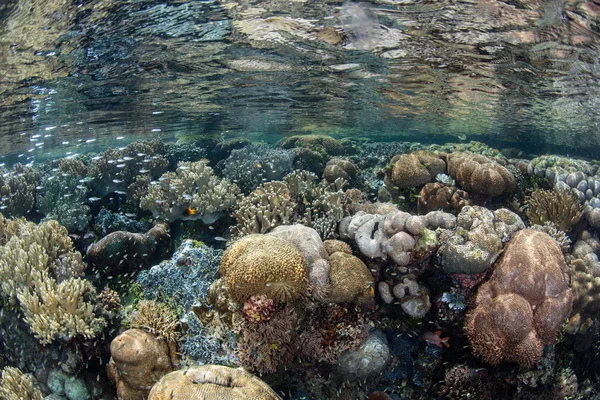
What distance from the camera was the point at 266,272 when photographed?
4473 mm

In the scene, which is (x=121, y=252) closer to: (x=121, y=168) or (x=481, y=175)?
(x=121, y=168)

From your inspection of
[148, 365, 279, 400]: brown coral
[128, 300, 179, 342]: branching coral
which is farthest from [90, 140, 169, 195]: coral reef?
[148, 365, 279, 400]: brown coral

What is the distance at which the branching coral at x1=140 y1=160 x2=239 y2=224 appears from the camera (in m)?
8.50

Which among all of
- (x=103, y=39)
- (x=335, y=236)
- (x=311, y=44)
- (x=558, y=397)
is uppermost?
(x=103, y=39)

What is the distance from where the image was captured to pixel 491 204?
8898 millimetres

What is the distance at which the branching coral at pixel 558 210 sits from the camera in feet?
24.7

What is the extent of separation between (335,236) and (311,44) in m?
8.67

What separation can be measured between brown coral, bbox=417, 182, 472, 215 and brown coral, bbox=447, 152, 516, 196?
52 cm

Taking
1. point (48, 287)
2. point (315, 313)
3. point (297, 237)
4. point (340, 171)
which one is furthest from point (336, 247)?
point (340, 171)

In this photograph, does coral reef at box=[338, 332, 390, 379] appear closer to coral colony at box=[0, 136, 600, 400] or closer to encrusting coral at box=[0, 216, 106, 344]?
coral colony at box=[0, 136, 600, 400]

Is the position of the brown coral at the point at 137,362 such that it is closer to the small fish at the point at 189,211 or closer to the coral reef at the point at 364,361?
the coral reef at the point at 364,361

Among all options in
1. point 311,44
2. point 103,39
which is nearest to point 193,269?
point 103,39

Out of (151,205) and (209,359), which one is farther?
(151,205)

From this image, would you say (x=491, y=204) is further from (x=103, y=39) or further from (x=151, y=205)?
(x=103, y=39)
